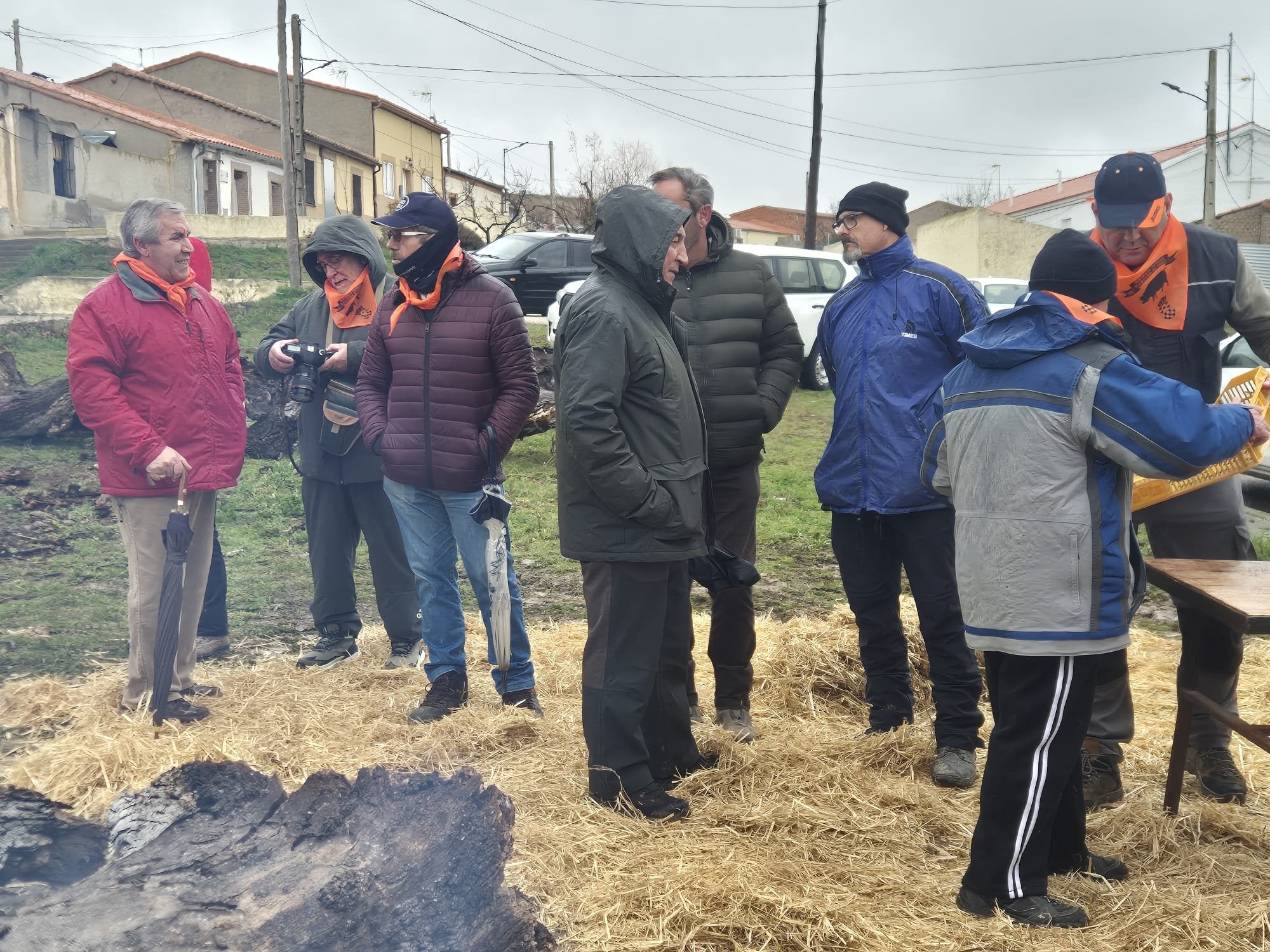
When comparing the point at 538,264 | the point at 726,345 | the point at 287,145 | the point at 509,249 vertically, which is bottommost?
the point at 726,345

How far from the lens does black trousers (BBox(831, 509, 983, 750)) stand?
4125 mm

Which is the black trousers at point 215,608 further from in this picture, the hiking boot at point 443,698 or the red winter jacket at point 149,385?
the hiking boot at point 443,698

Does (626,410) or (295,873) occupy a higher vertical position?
(626,410)

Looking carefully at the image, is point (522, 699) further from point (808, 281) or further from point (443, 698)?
point (808, 281)

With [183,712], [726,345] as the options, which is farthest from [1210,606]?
[183,712]

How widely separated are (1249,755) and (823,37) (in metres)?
25.2

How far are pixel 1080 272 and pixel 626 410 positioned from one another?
1433 millimetres

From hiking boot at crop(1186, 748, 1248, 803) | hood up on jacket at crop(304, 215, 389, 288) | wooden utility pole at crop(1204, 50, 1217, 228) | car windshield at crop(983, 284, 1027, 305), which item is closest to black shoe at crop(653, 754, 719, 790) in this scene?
hiking boot at crop(1186, 748, 1248, 803)

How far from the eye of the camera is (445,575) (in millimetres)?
4863

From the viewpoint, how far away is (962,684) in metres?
4.15

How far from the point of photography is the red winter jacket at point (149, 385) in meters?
4.54

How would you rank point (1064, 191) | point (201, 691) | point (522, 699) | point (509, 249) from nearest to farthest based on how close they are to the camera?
point (522, 699), point (201, 691), point (509, 249), point (1064, 191)

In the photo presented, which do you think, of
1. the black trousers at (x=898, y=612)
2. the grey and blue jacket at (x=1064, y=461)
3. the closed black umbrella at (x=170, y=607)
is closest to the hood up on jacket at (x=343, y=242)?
the closed black umbrella at (x=170, y=607)

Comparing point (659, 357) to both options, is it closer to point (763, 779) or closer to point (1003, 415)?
point (1003, 415)
